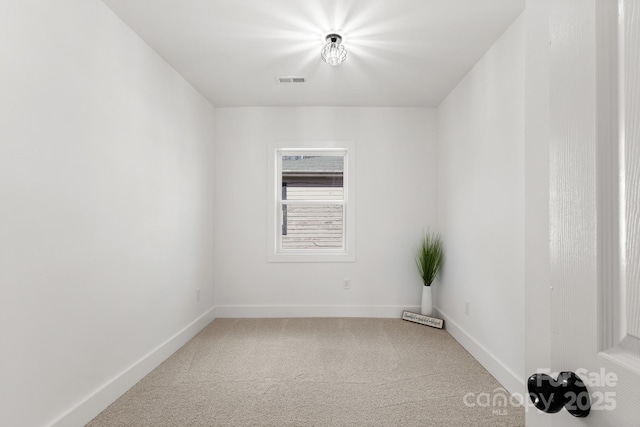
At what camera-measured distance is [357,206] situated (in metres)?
4.16

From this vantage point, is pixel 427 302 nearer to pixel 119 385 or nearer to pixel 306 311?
pixel 306 311

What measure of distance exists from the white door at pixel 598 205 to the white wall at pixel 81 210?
1.95 m

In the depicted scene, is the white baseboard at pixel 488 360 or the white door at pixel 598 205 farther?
the white baseboard at pixel 488 360

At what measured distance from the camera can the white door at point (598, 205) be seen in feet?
1.52

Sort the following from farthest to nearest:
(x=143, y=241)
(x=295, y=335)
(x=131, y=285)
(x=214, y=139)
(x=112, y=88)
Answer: (x=214, y=139) < (x=295, y=335) < (x=143, y=241) < (x=131, y=285) < (x=112, y=88)

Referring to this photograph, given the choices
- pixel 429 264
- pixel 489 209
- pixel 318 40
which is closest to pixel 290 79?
pixel 318 40

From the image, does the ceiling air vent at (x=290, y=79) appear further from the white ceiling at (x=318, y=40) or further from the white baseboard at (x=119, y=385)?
the white baseboard at (x=119, y=385)

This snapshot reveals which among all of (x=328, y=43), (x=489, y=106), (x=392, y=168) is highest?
(x=328, y=43)

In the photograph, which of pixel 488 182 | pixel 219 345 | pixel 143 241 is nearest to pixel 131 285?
pixel 143 241

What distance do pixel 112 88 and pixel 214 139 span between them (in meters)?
1.90

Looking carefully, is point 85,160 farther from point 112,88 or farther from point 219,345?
point 219,345

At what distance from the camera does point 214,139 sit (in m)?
4.13

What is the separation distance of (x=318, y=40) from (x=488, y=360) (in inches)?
106

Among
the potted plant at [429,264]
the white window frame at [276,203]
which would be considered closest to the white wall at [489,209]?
the potted plant at [429,264]
